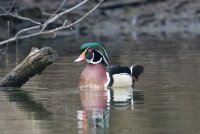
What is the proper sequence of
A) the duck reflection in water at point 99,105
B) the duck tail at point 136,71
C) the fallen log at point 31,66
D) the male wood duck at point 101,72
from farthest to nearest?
the duck tail at point 136,71 < the male wood duck at point 101,72 < the fallen log at point 31,66 < the duck reflection in water at point 99,105

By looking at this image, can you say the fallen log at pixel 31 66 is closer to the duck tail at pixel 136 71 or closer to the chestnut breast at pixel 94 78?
the chestnut breast at pixel 94 78

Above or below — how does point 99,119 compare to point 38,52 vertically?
below

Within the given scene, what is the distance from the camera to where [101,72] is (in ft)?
48.4

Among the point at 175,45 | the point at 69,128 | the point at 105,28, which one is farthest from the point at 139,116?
the point at 105,28

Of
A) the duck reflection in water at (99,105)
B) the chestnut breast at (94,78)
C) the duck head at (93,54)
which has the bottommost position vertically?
the duck reflection in water at (99,105)

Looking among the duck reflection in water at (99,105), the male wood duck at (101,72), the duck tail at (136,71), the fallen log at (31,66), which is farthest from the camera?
the duck tail at (136,71)

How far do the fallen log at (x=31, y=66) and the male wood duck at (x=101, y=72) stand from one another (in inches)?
39.5

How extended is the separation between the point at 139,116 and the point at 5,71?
22.0 ft

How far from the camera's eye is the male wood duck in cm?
1461

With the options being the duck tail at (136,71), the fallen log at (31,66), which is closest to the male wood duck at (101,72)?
the duck tail at (136,71)

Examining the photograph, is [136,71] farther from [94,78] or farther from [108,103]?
[108,103]

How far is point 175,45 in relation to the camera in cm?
2484

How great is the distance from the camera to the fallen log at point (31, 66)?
13641 millimetres

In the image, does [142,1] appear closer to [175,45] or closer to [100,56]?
[175,45]
